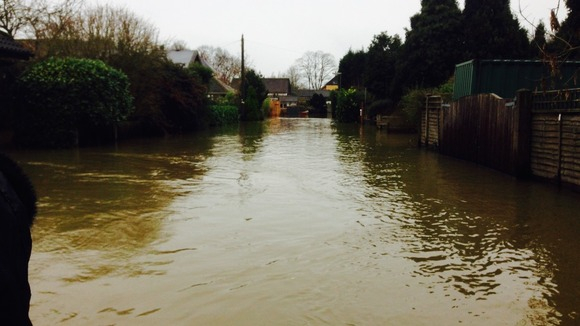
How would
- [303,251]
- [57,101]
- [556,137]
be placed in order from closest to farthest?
[303,251] < [556,137] < [57,101]

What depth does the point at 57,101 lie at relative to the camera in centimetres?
1653

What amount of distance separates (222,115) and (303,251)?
1421 inches

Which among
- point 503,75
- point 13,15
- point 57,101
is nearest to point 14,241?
point 57,101

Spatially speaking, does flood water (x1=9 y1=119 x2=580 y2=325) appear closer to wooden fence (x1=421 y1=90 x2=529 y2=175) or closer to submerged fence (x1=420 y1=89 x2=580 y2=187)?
submerged fence (x1=420 y1=89 x2=580 y2=187)

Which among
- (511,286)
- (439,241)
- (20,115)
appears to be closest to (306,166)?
(439,241)

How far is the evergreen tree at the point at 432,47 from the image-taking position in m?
30.6

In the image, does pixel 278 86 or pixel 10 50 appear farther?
pixel 278 86

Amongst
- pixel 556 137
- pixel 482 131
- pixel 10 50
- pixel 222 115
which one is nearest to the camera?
pixel 556 137

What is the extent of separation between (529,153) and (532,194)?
183cm

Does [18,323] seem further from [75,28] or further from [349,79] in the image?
[349,79]

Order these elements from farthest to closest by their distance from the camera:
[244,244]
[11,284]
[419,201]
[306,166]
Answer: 1. [306,166]
2. [419,201]
3. [244,244]
4. [11,284]

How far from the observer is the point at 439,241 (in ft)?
18.5

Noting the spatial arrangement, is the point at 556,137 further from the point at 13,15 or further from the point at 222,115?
the point at 222,115

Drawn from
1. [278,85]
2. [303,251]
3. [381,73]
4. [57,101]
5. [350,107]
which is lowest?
[303,251]
